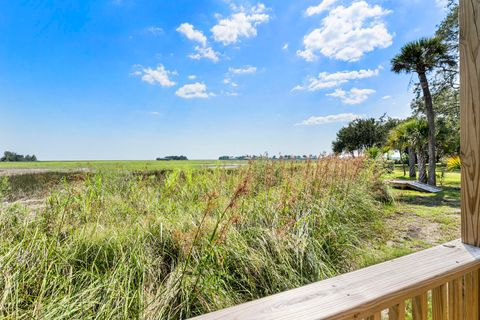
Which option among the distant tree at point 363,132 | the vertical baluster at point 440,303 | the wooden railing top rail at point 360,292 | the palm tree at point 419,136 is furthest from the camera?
the distant tree at point 363,132

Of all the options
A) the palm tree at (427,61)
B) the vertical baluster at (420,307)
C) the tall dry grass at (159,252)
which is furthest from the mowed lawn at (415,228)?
the palm tree at (427,61)

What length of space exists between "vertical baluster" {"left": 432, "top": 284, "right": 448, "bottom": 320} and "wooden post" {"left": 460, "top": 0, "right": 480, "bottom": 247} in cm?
31

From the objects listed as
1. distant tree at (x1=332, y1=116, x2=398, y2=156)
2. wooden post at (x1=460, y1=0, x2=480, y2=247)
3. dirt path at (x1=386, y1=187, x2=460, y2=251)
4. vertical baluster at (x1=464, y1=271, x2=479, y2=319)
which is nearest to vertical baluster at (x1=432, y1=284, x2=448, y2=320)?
vertical baluster at (x1=464, y1=271, x2=479, y2=319)

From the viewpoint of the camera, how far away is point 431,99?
11445 mm

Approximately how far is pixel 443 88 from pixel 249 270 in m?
17.3

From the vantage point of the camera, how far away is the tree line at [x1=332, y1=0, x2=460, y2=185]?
1056 cm

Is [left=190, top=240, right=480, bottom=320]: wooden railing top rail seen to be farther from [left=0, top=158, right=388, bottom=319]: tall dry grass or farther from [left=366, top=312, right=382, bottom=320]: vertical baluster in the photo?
[left=0, top=158, right=388, bottom=319]: tall dry grass

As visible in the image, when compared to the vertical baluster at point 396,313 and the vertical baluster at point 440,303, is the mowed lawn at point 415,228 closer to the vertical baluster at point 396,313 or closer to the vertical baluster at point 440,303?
the vertical baluster at point 440,303

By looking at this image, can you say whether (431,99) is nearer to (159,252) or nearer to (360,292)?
(159,252)

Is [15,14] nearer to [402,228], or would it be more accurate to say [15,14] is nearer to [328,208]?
[328,208]

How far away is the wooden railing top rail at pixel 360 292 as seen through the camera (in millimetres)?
593

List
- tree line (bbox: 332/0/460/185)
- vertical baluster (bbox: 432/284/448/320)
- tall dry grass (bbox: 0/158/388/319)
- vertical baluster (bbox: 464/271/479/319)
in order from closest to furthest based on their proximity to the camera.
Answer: vertical baluster (bbox: 432/284/448/320) < vertical baluster (bbox: 464/271/479/319) < tall dry grass (bbox: 0/158/388/319) < tree line (bbox: 332/0/460/185)

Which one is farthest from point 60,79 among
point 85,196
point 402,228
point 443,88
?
point 443,88

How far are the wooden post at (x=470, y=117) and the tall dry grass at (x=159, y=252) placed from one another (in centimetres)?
103
